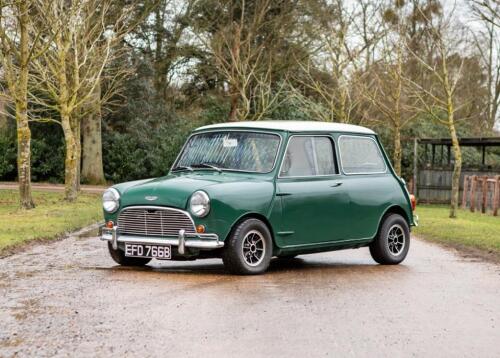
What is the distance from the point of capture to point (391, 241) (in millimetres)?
13297

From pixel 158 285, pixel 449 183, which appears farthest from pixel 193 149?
pixel 449 183

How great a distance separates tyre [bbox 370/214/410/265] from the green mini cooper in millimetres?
14

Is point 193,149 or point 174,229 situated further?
point 193,149

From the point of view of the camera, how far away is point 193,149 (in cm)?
1276

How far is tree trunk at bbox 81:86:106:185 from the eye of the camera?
139 feet

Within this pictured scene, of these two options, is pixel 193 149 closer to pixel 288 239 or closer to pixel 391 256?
pixel 288 239

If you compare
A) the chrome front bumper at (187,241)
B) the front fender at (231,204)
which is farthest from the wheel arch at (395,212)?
the chrome front bumper at (187,241)

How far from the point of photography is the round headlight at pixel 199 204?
10.9 m

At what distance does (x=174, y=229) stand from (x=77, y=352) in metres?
4.46

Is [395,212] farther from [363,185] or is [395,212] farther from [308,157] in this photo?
[308,157]

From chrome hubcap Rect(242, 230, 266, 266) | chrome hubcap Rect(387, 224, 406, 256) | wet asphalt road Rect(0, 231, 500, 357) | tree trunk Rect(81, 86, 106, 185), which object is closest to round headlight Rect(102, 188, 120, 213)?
wet asphalt road Rect(0, 231, 500, 357)

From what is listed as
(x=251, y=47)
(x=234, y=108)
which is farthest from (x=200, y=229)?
(x=251, y=47)

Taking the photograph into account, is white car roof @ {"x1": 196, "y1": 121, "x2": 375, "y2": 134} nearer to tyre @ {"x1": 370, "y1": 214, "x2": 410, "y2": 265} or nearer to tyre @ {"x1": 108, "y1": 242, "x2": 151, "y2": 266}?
tyre @ {"x1": 370, "y1": 214, "x2": 410, "y2": 265}

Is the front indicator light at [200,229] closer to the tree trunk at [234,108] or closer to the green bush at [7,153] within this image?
the tree trunk at [234,108]
